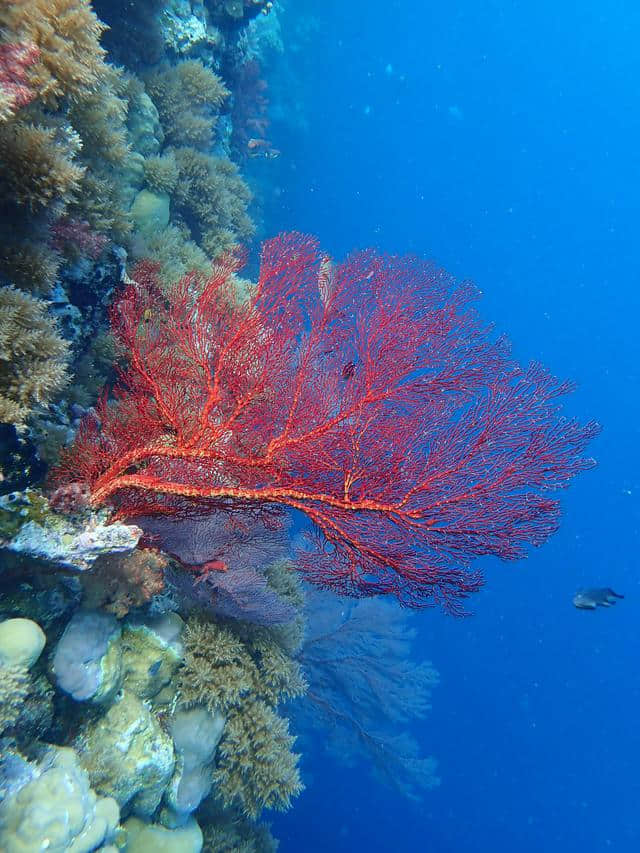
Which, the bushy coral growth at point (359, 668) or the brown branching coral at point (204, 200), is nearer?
the brown branching coral at point (204, 200)

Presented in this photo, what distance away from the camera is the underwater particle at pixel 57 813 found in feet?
8.30

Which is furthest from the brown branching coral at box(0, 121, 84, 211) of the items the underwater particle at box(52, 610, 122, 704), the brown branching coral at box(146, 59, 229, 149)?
the brown branching coral at box(146, 59, 229, 149)

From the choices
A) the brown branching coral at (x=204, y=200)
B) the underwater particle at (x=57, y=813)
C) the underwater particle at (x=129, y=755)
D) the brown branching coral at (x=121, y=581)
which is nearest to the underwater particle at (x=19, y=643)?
the brown branching coral at (x=121, y=581)

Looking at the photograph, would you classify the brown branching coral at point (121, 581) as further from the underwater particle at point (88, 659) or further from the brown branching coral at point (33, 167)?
the brown branching coral at point (33, 167)

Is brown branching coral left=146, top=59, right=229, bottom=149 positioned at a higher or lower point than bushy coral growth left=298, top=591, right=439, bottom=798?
higher

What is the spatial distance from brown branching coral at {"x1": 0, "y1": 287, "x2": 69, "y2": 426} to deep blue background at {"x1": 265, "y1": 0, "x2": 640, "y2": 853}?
89.2 ft

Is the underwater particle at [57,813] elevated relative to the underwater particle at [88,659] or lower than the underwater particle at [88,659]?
lower

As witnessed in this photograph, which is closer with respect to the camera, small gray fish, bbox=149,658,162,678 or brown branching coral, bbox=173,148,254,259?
small gray fish, bbox=149,658,162,678

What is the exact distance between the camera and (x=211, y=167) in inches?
275

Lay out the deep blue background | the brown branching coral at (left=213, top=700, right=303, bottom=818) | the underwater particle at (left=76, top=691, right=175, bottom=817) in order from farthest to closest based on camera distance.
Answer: the deep blue background
the brown branching coral at (left=213, top=700, right=303, bottom=818)
the underwater particle at (left=76, top=691, right=175, bottom=817)

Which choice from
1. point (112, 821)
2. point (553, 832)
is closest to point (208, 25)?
point (112, 821)

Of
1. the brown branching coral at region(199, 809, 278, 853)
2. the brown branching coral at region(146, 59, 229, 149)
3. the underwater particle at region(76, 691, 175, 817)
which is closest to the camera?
the underwater particle at region(76, 691, 175, 817)

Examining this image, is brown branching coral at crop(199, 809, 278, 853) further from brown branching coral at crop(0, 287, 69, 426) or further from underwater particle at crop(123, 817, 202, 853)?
brown branching coral at crop(0, 287, 69, 426)

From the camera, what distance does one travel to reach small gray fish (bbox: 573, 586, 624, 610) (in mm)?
7562
